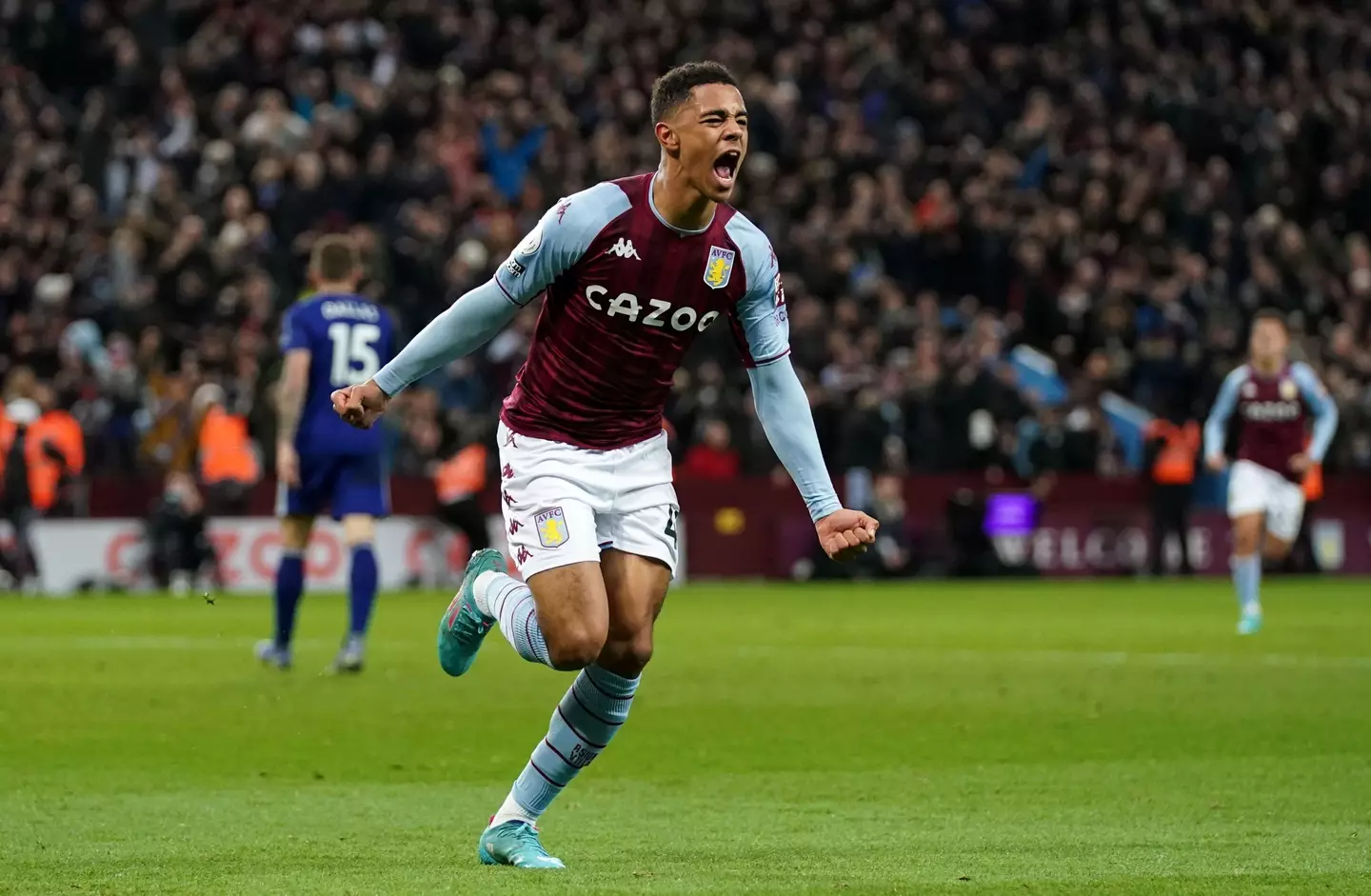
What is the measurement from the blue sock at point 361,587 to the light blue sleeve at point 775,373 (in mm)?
6325

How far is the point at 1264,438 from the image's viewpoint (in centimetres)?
1738

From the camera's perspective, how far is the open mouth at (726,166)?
21.2 ft

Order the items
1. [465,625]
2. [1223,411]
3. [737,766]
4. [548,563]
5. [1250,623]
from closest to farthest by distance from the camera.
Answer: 1. [548,563]
2. [465,625]
3. [737,766]
4. [1250,623]
5. [1223,411]

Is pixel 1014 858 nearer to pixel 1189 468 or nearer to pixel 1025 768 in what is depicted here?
pixel 1025 768

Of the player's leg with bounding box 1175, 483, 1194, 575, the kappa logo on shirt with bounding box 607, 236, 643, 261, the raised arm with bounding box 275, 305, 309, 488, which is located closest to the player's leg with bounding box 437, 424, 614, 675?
the kappa logo on shirt with bounding box 607, 236, 643, 261

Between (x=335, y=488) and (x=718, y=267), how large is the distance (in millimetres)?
6637

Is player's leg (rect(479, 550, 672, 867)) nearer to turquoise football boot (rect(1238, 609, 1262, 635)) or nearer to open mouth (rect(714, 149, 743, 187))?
open mouth (rect(714, 149, 743, 187))

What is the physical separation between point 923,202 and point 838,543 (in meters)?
21.5

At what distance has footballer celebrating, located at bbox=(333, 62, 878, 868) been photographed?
21.4 feet

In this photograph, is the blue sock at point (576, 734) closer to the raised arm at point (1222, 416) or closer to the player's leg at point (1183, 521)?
the raised arm at point (1222, 416)

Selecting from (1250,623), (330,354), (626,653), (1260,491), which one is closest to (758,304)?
(626,653)

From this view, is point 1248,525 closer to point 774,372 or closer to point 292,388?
point 292,388

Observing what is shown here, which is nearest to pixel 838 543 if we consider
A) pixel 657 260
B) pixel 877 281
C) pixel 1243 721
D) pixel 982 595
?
pixel 657 260

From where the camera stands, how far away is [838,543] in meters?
6.37
